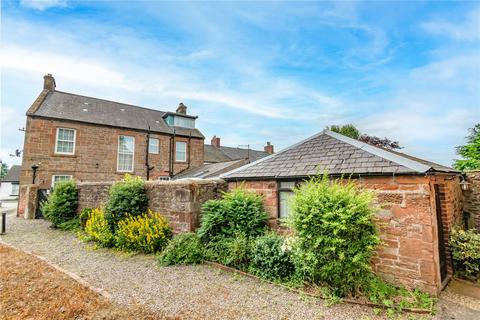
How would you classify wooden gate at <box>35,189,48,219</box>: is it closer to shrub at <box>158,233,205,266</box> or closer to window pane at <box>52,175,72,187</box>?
window pane at <box>52,175,72,187</box>

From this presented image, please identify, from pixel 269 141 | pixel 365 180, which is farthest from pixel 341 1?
pixel 269 141

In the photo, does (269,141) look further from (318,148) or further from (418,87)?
(318,148)

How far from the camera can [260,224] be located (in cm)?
620

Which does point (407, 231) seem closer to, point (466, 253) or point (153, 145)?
point (466, 253)

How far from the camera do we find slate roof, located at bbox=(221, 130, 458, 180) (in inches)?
183

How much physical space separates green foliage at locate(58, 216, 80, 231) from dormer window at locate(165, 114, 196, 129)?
524 inches

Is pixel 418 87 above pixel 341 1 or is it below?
below

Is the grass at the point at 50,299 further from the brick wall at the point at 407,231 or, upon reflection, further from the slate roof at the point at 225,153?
the slate roof at the point at 225,153

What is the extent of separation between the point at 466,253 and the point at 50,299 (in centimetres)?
833

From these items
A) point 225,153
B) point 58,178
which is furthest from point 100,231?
point 225,153

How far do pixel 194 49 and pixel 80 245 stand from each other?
30.6 ft

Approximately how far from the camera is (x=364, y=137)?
780 inches

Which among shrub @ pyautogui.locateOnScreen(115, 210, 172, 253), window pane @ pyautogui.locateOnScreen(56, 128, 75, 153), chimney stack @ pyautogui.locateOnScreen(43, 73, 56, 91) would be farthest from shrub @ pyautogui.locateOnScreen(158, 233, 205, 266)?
chimney stack @ pyautogui.locateOnScreen(43, 73, 56, 91)

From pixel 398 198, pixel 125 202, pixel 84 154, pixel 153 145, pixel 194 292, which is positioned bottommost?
pixel 194 292
